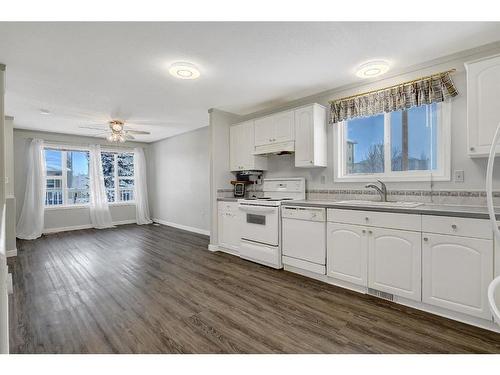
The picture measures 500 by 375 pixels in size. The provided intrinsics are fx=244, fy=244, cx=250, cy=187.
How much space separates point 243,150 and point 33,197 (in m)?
4.67

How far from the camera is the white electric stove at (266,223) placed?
3146mm

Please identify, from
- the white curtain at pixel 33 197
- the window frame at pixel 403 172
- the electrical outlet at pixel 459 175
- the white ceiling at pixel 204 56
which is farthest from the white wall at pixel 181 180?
the electrical outlet at pixel 459 175

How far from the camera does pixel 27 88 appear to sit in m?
3.04

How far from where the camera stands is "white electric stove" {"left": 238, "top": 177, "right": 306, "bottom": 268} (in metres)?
3.15

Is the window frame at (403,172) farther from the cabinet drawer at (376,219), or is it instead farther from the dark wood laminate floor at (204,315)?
the dark wood laminate floor at (204,315)

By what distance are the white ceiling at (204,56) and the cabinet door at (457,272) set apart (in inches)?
66.6

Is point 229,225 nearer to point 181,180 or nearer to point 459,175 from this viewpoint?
point 181,180

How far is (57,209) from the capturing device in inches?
223

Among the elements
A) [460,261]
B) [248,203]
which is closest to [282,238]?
[248,203]

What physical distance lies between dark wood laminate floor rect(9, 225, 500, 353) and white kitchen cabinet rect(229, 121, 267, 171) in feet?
4.99

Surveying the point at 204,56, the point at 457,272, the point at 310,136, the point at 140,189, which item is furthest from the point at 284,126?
the point at 140,189

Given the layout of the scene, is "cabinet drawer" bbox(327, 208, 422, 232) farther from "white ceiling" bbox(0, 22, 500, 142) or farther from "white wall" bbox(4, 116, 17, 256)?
"white wall" bbox(4, 116, 17, 256)

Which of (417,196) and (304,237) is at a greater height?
(417,196)
